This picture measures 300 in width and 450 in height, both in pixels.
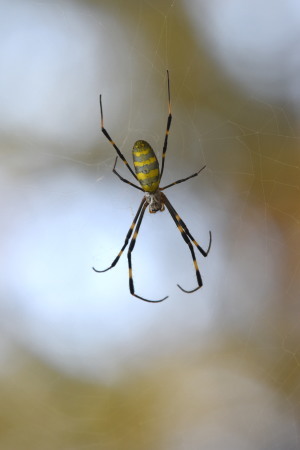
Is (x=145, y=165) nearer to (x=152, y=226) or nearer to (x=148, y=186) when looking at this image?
(x=148, y=186)

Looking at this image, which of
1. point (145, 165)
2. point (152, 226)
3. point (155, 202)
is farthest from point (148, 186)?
point (152, 226)

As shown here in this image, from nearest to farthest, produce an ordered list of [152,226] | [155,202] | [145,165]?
[145,165], [155,202], [152,226]

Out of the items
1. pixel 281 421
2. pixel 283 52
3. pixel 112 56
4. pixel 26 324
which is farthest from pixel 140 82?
pixel 281 421

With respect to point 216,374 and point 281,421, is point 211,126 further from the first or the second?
point 281,421

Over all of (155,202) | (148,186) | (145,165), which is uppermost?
(145,165)

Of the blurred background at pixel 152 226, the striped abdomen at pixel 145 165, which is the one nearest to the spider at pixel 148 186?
the striped abdomen at pixel 145 165

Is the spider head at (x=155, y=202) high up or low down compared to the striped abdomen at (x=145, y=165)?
down

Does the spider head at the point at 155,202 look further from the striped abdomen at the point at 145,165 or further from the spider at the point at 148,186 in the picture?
the striped abdomen at the point at 145,165
